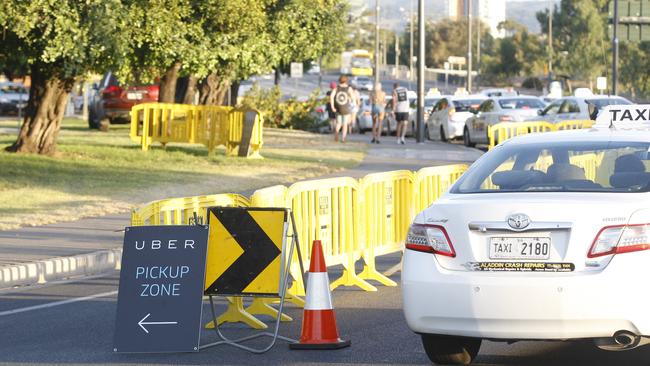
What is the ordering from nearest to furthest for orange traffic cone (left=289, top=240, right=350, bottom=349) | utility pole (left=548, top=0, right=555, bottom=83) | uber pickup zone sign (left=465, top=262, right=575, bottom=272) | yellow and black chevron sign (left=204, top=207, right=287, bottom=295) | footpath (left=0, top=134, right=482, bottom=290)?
uber pickup zone sign (left=465, top=262, right=575, bottom=272) < orange traffic cone (left=289, top=240, right=350, bottom=349) < yellow and black chevron sign (left=204, top=207, right=287, bottom=295) < footpath (left=0, top=134, right=482, bottom=290) < utility pole (left=548, top=0, right=555, bottom=83)

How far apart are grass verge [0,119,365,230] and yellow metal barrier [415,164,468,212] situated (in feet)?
19.5

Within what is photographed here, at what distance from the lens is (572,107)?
34.8m

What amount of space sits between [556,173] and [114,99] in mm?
36172

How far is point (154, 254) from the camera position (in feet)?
31.8

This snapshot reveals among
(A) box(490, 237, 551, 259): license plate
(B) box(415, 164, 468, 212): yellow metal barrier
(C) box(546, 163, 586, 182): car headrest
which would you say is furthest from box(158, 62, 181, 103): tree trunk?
(A) box(490, 237, 551, 259): license plate

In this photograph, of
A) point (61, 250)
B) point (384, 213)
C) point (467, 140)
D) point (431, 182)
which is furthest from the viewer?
point (467, 140)

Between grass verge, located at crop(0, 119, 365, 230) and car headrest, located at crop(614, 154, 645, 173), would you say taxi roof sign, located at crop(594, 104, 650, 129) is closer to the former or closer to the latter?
car headrest, located at crop(614, 154, 645, 173)

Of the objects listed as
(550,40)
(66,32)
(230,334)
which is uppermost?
(66,32)

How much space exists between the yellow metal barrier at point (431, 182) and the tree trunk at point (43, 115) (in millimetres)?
13888

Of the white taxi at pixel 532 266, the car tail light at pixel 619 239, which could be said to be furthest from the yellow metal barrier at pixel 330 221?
the car tail light at pixel 619 239

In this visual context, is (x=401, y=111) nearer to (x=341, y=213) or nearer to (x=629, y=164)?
(x=341, y=213)

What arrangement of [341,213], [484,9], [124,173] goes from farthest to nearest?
1. [484,9]
2. [124,173]
3. [341,213]

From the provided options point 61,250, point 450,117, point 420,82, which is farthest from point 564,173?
point 450,117

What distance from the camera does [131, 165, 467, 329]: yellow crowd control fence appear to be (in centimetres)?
1077
